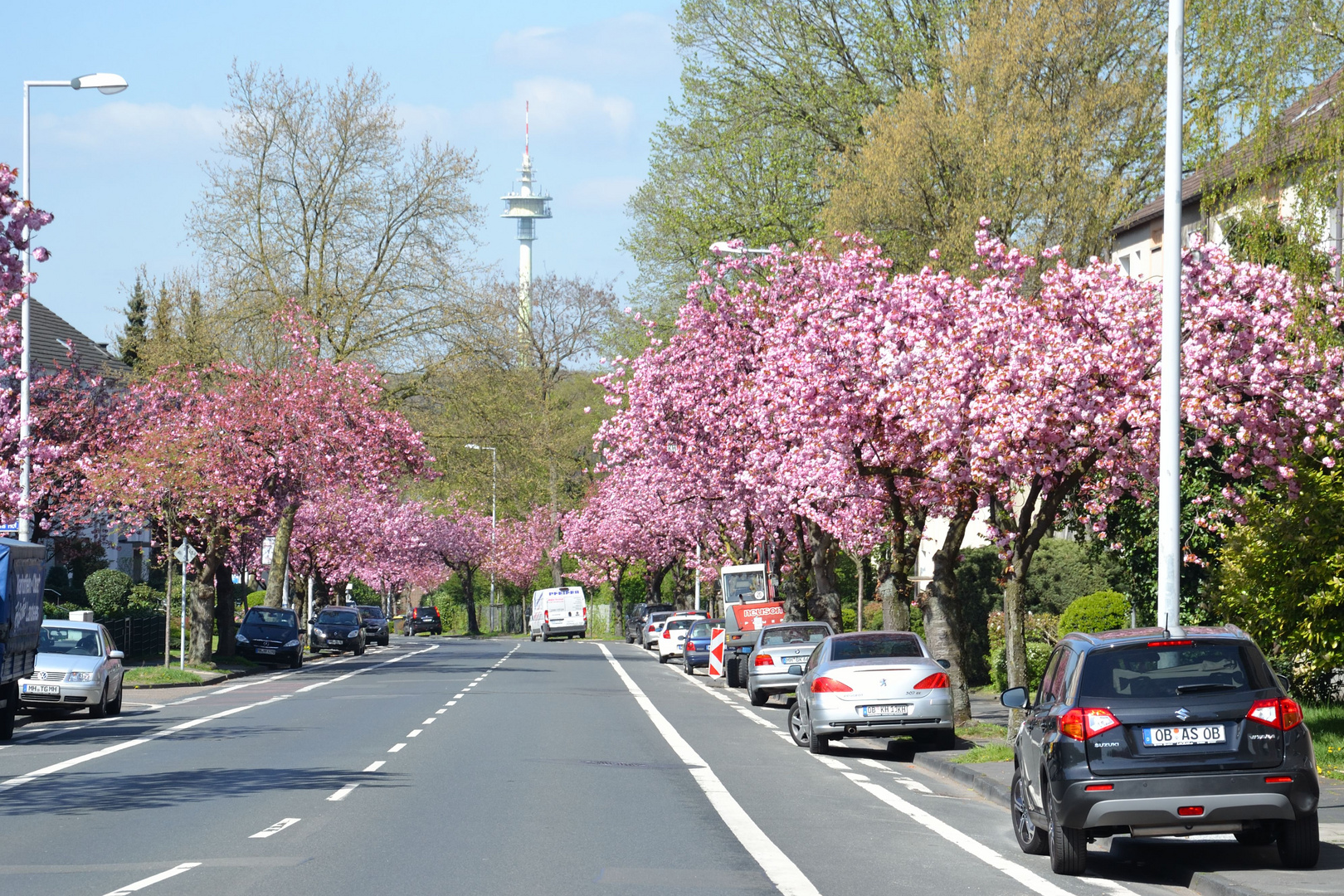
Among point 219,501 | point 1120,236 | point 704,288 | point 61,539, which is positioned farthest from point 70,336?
point 1120,236

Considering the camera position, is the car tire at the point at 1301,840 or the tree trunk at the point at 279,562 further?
the tree trunk at the point at 279,562

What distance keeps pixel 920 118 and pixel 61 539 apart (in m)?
26.8

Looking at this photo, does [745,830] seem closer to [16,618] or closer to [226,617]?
[16,618]

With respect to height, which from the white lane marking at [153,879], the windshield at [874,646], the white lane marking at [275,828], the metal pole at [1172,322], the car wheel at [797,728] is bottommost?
the car wheel at [797,728]

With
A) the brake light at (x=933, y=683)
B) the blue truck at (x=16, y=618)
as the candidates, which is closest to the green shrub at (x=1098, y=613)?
the brake light at (x=933, y=683)

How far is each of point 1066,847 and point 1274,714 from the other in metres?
1.54

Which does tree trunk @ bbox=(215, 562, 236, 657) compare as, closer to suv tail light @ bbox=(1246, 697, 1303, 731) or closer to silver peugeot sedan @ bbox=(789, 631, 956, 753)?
silver peugeot sedan @ bbox=(789, 631, 956, 753)

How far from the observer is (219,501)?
39.4m

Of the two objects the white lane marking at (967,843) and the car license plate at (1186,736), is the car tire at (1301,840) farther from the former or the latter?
the white lane marking at (967,843)

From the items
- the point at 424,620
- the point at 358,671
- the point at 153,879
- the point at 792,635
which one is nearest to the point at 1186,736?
the point at 153,879

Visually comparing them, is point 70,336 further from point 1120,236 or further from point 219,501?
point 1120,236

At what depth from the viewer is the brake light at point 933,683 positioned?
20.0 metres

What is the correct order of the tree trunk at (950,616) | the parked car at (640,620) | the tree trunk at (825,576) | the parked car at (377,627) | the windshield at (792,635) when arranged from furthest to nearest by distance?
1. the parked car at (640,620)
2. the parked car at (377,627)
3. the tree trunk at (825,576)
4. the windshield at (792,635)
5. the tree trunk at (950,616)

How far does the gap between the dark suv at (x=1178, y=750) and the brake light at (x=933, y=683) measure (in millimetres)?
9169
